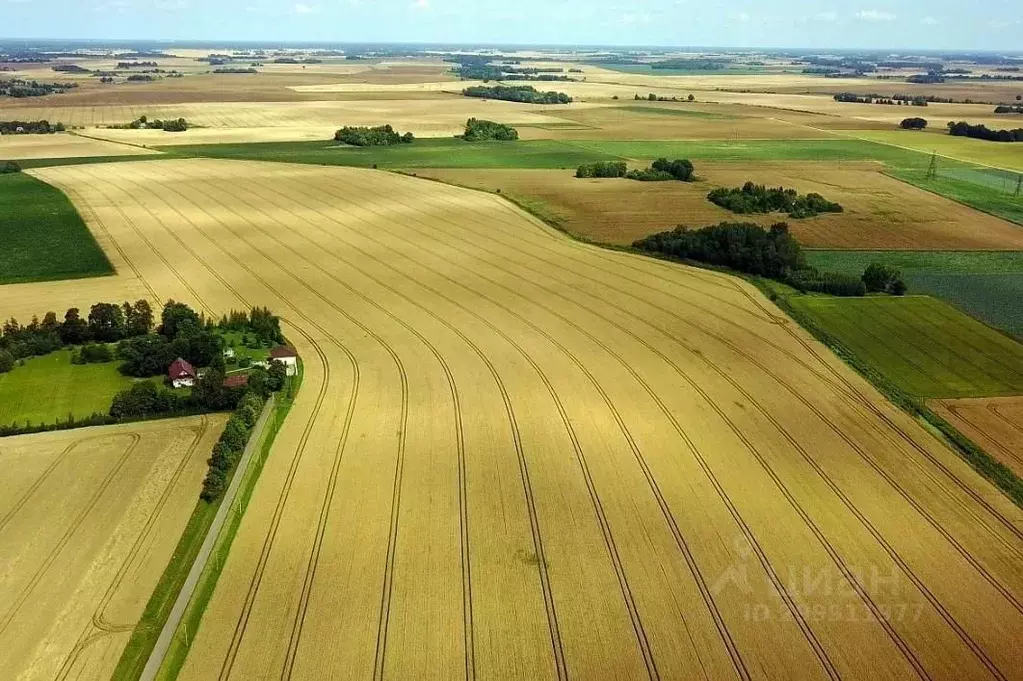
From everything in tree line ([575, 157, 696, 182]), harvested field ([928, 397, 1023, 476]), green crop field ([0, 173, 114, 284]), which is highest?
tree line ([575, 157, 696, 182])

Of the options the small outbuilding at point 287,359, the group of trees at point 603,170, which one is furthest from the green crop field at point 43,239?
the group of trees at point 603,170

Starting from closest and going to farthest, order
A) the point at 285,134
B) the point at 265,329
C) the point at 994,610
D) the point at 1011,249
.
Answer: the point at 994,610 → the point at 265,329 → the point at 1011,249 → the point at 285,134

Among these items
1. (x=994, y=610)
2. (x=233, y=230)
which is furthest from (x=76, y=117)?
(x=994, y=610)

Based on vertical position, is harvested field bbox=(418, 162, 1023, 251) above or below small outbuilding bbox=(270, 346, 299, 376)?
below

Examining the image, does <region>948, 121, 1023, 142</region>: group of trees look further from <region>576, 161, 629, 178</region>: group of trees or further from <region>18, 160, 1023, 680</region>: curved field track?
<region>18, 160, 1023, 680</region>: curved field track

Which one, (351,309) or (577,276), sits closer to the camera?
(351,309)

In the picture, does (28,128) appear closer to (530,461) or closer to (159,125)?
(159,125)

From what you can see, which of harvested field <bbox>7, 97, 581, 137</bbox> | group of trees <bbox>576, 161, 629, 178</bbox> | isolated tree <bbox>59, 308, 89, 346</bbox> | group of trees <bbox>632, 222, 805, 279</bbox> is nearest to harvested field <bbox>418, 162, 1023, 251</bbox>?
group of trees <bbox>576, 161, 629, 178</bbox>

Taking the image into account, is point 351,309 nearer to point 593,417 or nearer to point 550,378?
point 550,378
